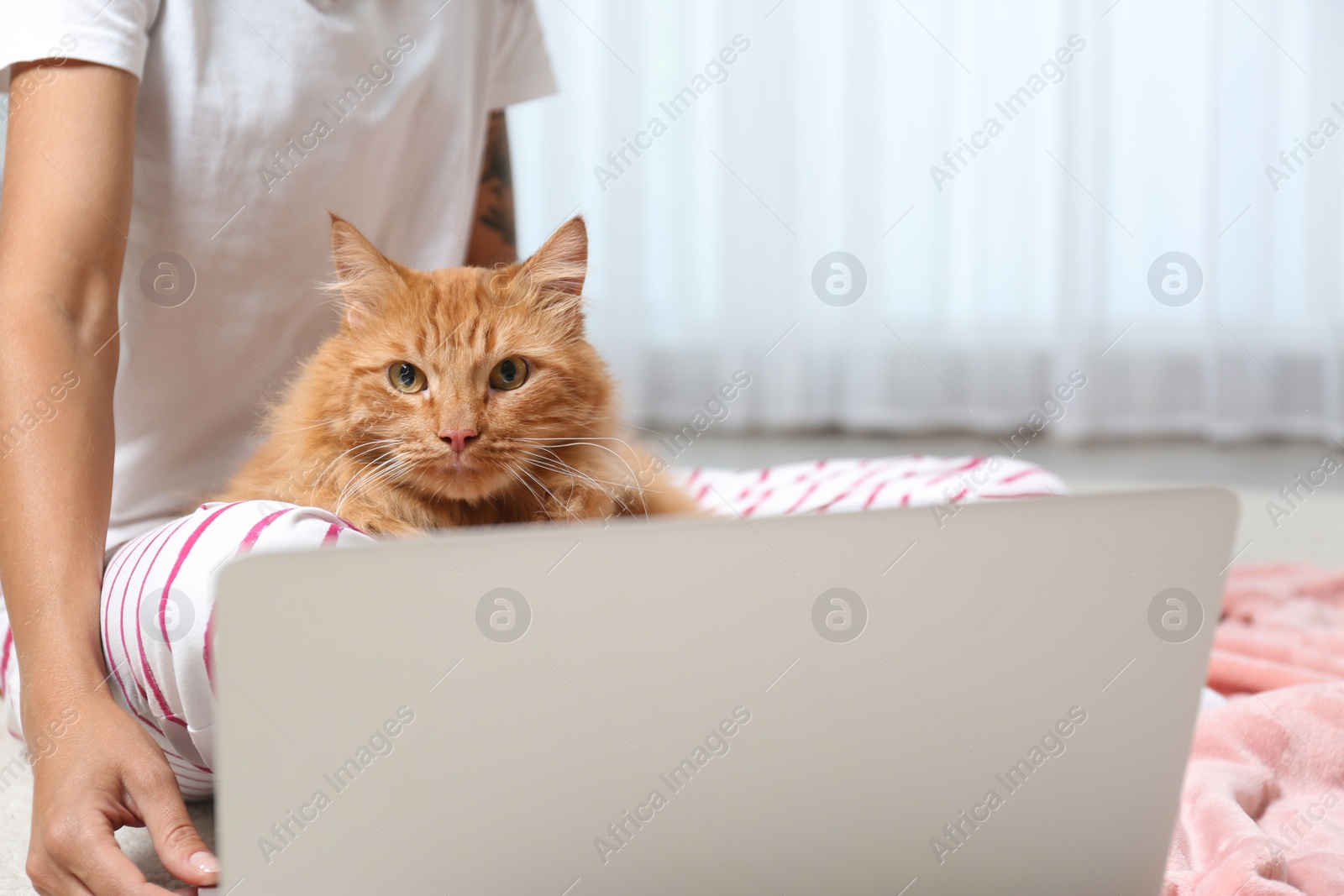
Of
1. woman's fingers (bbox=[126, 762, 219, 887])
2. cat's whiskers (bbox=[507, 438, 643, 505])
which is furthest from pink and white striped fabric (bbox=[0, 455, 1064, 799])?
cat's whiskers (bbox=[507, 438, 643, 505])

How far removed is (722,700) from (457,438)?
0.39m

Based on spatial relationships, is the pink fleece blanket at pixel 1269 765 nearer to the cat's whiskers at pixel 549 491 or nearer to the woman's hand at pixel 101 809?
the cat's whiskers at pixel 549 491

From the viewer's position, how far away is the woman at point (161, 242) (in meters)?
0.83

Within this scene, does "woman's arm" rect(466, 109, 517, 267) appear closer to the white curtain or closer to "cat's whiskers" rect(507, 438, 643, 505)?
"cat's whiskers" rect(507, 438, 643, 505)

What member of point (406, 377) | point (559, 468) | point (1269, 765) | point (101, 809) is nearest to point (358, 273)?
point (406, 377)

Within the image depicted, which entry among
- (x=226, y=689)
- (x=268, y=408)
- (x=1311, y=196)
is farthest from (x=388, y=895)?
(x=1311, y=196)

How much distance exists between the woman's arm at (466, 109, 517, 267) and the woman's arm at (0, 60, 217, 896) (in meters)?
0.59

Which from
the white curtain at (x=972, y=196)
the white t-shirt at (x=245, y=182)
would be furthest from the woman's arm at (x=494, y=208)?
the white curtain at (x=972, y=196)

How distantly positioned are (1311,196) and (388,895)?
4053mm

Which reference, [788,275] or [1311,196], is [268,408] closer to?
[788,275]

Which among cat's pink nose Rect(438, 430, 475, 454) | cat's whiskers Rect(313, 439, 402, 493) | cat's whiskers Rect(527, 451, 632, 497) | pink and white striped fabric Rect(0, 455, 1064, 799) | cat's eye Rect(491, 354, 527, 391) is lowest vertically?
pink and white striped fabric Rect(0, 455, 1064, 799)

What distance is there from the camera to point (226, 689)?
1.68 feet

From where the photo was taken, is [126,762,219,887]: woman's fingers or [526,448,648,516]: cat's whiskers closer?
[126,762,219,887]: woman's fingers

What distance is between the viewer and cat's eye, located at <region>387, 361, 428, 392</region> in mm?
932
